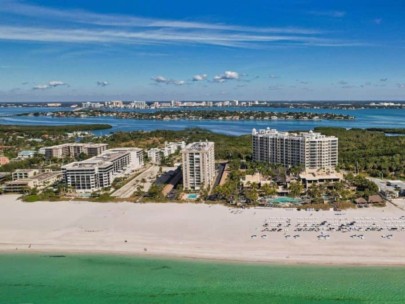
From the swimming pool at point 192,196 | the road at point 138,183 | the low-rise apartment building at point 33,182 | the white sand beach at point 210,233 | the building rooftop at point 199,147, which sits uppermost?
the building rooftop at point 199,147

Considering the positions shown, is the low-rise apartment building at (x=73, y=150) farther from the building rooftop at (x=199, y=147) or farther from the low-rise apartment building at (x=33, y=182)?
the building rooftop at (x=199, y=147)

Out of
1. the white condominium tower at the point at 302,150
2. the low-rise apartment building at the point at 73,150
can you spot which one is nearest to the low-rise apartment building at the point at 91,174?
the low-rise apartment building at the point at 73,150

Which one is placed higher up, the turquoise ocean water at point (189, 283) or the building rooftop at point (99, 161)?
the building rooftop at point (99, 161)

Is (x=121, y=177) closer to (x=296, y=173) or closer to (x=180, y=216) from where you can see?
(x=180, y=216)

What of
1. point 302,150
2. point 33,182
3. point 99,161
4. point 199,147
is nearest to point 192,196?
point 199,147

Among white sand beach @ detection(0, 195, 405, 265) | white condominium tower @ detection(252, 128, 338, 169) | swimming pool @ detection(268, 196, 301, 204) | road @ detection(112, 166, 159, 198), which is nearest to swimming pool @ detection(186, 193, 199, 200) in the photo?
white sand beach @ detection(0, 195, 405, 265)

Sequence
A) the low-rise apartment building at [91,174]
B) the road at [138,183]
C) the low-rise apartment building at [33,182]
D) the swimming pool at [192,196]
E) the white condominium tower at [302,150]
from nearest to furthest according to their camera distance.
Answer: the swimming pool at [192,196] < the road at [138,183] < the low-rise apartment building at [91,174] < the low-rise apartment building at [33,182] < the white condominium tower at [302,150]

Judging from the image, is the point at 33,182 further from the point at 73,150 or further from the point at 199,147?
the point at 73,150
